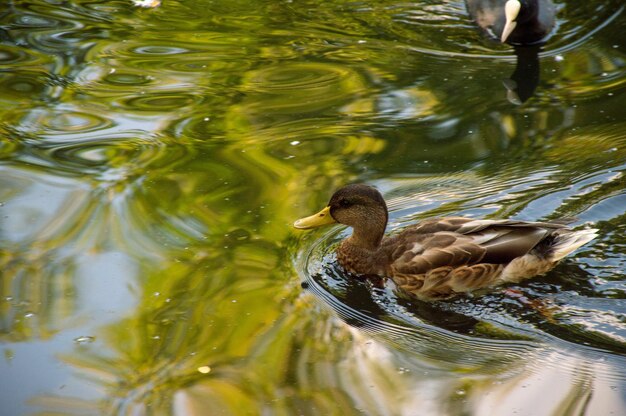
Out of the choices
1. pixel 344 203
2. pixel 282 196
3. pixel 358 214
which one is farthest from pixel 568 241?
pixel 282 196

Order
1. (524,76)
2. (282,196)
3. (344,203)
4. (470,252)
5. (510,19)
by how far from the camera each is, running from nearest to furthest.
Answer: (470,252) < (344,203) < (282,196) < (524,76) < (510,19)

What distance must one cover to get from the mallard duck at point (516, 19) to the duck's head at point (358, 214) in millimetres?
4330

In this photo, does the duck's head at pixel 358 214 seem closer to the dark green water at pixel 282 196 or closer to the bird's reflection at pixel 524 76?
the dark green water at pixel 282 196

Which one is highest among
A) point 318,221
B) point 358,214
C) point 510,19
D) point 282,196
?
point 510,19

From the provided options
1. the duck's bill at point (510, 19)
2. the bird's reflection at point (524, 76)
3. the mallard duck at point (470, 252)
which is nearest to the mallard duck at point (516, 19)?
the duck's bill at point (510, 19)

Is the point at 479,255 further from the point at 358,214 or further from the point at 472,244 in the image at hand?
the point at 358,214

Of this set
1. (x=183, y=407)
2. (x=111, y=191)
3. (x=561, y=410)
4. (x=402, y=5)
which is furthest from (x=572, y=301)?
(x=402, y=5)

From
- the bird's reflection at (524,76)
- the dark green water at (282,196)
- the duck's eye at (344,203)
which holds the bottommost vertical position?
the dark green water at (282,196)

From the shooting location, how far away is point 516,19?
9.80 metres

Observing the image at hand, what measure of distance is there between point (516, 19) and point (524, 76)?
1.06m

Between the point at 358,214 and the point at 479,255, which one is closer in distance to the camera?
the point at 479,255

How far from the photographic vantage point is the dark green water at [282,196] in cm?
506

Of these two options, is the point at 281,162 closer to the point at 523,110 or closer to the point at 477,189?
the point at 477,189

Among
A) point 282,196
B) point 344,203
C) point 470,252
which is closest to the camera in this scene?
point 470,252
